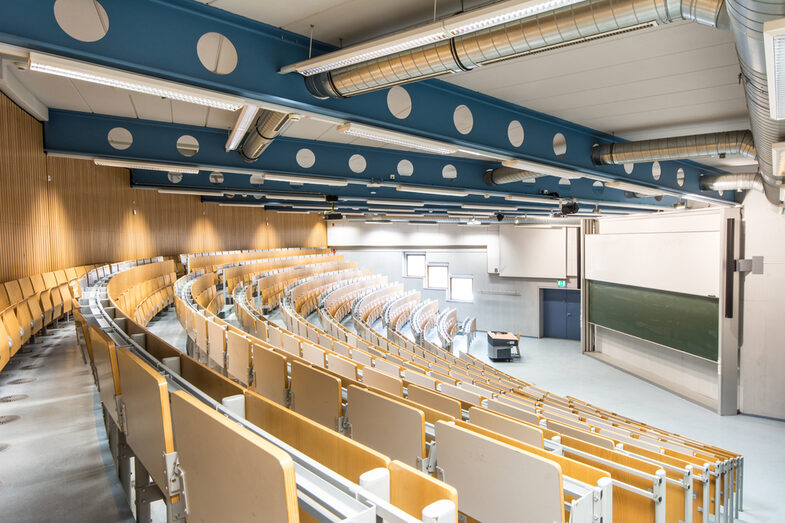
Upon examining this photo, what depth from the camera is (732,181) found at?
25.0 ft

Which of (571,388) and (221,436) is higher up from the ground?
(221,436)

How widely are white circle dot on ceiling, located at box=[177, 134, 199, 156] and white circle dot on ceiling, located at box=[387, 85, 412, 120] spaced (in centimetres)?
312

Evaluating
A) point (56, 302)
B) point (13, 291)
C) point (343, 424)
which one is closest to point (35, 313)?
point (13, 291)

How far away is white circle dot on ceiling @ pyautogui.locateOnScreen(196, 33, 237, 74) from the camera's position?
2.55 m

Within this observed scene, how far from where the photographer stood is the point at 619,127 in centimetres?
530

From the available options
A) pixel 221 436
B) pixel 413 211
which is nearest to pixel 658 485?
pixel 221 436

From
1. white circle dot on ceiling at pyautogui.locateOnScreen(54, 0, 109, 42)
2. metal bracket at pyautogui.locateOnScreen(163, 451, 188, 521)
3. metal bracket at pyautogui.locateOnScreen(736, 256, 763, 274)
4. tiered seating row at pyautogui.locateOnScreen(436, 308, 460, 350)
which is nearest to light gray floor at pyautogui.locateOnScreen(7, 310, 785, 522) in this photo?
metal bracket at pyautogui.locateOnScreen(163, 451, 188, 521)

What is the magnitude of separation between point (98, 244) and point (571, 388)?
1196 cm

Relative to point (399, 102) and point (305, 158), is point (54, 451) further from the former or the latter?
point (305, 158)

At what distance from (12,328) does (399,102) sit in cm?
435

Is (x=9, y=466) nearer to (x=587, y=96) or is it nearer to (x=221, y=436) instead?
(x=221, y=436)

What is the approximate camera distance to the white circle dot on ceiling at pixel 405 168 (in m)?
6.64

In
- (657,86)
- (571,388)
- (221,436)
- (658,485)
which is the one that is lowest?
(571,388)

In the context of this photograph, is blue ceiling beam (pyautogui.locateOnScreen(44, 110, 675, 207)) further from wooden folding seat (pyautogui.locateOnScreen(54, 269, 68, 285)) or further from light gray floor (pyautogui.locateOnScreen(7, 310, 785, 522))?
wooden folding seat (pyautogui.locateOnScreen(54, 269, 68, 285))
